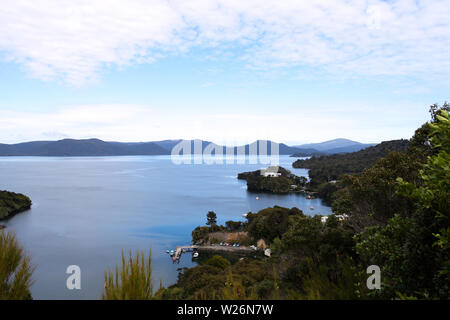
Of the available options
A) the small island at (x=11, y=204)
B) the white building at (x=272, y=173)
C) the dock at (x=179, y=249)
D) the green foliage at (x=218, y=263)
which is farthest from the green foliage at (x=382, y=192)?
the white building at (x=272, y=173)

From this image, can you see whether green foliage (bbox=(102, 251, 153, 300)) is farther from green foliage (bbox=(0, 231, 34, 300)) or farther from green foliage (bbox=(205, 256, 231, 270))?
green foliage (bbox=(205, 256, 231, 270))

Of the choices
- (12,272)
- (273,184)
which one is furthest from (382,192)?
(273,184)

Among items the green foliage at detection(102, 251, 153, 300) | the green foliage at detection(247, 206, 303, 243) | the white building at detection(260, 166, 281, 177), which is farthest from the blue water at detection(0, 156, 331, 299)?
the green foliage at detection(102, 251, 153, 300)

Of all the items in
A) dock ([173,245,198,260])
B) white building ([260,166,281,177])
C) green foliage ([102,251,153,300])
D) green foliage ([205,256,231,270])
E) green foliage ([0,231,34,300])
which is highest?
green foliage ([102,251,153,300])

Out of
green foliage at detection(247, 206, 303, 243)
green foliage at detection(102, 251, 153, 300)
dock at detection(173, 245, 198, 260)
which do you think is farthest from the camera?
green foliage at detection(247, 206, 303, 243)

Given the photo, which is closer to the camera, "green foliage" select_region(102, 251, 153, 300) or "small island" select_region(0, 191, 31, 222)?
"green foliage" select_region(102, 251, 153, 300)

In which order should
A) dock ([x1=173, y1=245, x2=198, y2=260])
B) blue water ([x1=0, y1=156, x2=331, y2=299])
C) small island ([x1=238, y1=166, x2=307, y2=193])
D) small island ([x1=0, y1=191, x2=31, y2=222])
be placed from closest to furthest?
blue water ([x1=0, y1=156, x2=331, y2=299])
dock ([x1=173, y1=245, x2=198, y2=260])
small island ([x1=0, y1=191, x2=31, y2=222])
small island ([x1=238, y1=166, x2=307, y2=193])

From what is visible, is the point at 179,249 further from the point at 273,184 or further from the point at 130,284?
the point at 273,184
